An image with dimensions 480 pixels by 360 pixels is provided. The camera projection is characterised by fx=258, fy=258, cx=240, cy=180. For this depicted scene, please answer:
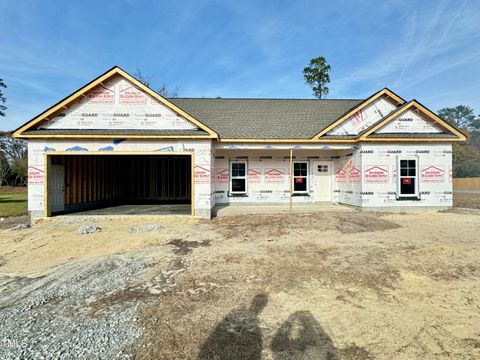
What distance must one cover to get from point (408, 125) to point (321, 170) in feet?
15.2

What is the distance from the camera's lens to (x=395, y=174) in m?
12.4

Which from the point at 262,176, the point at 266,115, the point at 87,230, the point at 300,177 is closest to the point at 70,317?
the point at 87,230

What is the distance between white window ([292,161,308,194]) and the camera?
47.5ft

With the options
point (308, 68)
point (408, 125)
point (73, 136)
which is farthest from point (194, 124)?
point (308, 68)

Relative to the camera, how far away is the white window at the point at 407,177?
12.4 m

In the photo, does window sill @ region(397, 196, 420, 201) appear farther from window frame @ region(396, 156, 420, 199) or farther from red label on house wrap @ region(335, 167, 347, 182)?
red label on house wrap @ region(335, 167, 347, 182)

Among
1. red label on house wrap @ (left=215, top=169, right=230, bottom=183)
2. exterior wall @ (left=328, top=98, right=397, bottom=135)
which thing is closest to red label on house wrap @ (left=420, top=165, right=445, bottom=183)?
exterior wall @ (left=328, top=98, right=397, bottom=135)

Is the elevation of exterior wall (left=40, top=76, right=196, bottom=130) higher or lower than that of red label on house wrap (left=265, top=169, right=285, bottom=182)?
higher

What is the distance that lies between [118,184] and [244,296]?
50.1 feet

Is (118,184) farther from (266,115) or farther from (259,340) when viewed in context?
A: (259,340)

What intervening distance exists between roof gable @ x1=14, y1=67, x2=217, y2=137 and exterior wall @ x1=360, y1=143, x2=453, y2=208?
759 cm

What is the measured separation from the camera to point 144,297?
422 cm

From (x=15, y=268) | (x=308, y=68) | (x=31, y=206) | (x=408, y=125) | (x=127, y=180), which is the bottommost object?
(x=15, y=268)

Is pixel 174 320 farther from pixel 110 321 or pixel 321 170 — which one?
pixel 321 170
